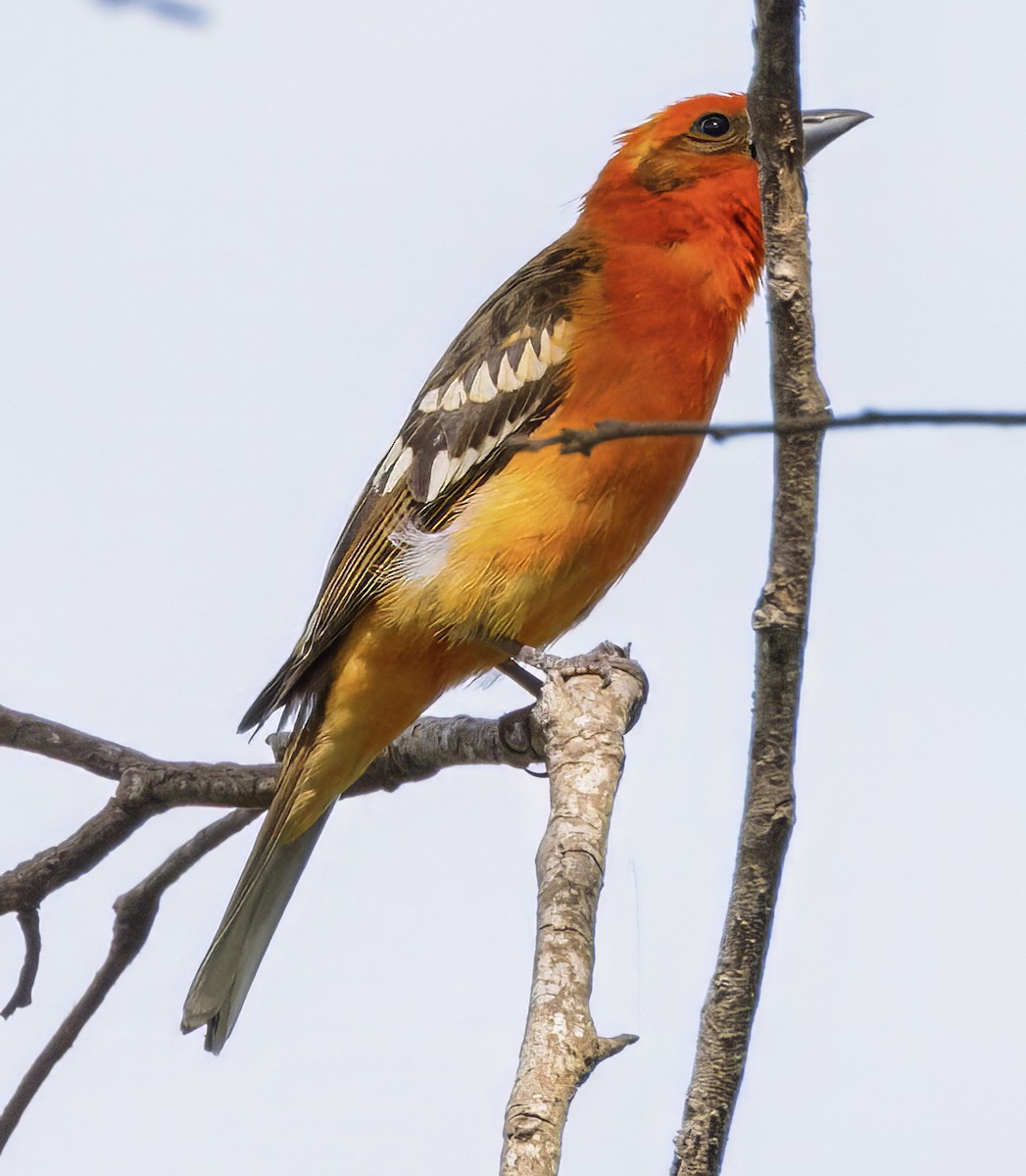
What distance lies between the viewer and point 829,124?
6.25 metres

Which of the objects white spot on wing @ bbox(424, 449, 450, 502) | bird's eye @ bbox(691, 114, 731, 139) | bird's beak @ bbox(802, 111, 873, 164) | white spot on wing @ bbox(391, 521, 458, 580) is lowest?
white spot on wing @ bbox(391, 521, 458, 580)

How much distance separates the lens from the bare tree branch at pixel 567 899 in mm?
2643

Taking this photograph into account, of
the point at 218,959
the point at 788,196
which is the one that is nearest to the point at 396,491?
the point at 218,959

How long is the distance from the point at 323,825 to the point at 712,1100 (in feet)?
10.2

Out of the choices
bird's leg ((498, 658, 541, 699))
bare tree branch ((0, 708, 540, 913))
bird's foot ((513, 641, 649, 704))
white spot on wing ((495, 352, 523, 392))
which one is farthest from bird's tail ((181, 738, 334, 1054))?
white spot on wing ((495, 352, 523, 392))

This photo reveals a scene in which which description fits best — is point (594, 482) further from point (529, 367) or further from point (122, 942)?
point (122, 942)

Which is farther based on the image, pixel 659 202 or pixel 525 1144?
pixel 659 202

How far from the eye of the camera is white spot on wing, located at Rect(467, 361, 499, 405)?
5836 millimetres

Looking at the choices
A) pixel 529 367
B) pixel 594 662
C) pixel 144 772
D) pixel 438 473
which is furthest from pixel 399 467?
pixel 594 662

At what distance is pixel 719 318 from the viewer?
5.72 metres

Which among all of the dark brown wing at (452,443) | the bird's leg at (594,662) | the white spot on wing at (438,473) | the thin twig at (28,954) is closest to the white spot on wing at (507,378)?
the dark brown wing at (452,443)

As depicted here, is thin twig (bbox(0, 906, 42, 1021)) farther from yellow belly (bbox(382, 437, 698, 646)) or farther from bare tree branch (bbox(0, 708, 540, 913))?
yellow belly (bbox(382, 437, 698, 646))

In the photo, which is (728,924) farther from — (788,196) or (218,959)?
(218,959)

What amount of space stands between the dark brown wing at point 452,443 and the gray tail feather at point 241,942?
1.82ft
